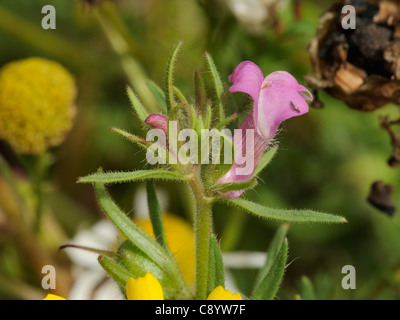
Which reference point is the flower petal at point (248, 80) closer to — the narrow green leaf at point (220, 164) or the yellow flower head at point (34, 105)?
the narrow green leaf at point (220, 164)

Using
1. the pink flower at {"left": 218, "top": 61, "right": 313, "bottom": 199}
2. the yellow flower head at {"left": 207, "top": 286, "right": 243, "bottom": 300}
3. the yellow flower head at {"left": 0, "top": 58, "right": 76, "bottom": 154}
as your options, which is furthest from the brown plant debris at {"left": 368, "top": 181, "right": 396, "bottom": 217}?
the yellow flower head at {"left": 0, "top": 58, "right": 76, "bottom": 154}

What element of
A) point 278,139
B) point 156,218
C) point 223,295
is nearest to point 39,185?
point 156,218

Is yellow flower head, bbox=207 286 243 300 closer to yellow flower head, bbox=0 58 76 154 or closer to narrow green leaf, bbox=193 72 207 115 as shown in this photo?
narrow green leaf, bbox=193 72 207 115

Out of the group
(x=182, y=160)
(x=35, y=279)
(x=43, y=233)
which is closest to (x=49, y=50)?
(x=43, y=233)

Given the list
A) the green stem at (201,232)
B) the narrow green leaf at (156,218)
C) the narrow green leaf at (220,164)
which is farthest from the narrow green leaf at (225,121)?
the narrow green leaf at (156,218)

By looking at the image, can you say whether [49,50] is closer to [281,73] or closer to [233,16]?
[233,16]

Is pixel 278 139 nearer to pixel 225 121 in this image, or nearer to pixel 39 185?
pixel 39 185
